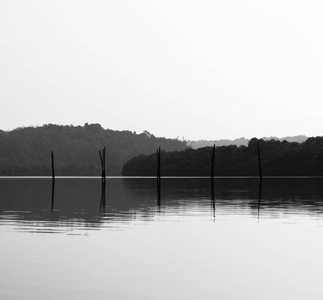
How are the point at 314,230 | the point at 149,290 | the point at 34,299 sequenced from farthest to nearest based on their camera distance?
the point at 314,230 < the point at 149,290 < the point at 34,299

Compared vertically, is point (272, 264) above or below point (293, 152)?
below

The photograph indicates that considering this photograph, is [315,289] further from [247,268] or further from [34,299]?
[34,299]

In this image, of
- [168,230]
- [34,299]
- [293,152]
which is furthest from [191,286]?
[293,152]

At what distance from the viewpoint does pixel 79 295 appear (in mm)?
18156

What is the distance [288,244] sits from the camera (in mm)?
29109

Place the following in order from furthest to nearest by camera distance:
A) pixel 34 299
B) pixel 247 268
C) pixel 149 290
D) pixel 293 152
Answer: pixel 293 152, pixel 247 268, pixel 149 290, pixel 34 299

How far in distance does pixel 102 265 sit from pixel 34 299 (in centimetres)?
568

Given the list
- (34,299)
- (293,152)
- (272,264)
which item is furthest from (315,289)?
(293,152)

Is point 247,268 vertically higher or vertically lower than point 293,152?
lower

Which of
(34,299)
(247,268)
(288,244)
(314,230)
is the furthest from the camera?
(314,230)

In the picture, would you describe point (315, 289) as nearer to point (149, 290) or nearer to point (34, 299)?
point (149, 290)

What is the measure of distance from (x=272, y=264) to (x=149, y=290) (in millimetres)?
6125

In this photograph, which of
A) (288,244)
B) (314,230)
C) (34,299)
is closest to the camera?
(34,299)

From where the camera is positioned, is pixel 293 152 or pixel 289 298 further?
pixel 293 152
